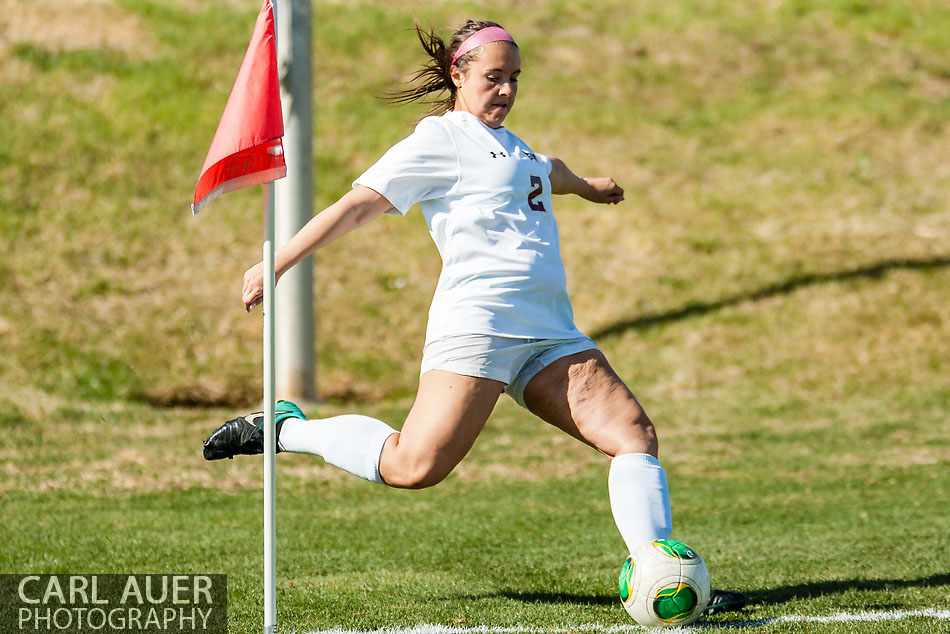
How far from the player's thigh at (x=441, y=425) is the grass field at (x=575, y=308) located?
56 centimetres

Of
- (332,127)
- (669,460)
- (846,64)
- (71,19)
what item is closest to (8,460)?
(669,460)

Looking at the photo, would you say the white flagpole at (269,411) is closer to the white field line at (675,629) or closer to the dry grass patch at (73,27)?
the white field line at (675,629)

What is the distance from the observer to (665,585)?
367cm

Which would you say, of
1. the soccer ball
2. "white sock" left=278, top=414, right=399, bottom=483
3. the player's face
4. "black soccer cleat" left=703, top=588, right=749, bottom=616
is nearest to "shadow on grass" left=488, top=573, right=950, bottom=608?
"black soccer cleat" left=703, top=588, right=749, bottom=616

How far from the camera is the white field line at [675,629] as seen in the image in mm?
3814

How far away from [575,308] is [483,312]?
8728 mm

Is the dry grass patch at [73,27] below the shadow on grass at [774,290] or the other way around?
the other way around

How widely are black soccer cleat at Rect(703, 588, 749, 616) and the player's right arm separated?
182cm

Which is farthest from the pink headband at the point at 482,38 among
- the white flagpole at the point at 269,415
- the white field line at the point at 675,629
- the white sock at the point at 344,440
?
the white field line at the point at 675,629

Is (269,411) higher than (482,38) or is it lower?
lower

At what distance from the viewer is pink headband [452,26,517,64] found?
409 cm

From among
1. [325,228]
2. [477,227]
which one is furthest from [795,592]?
[325,228]

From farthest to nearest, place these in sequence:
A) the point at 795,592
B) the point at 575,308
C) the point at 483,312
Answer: the point at 575,308, the point at 795,592, the point at 483,312

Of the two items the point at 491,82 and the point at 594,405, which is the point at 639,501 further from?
the point at 491,82
